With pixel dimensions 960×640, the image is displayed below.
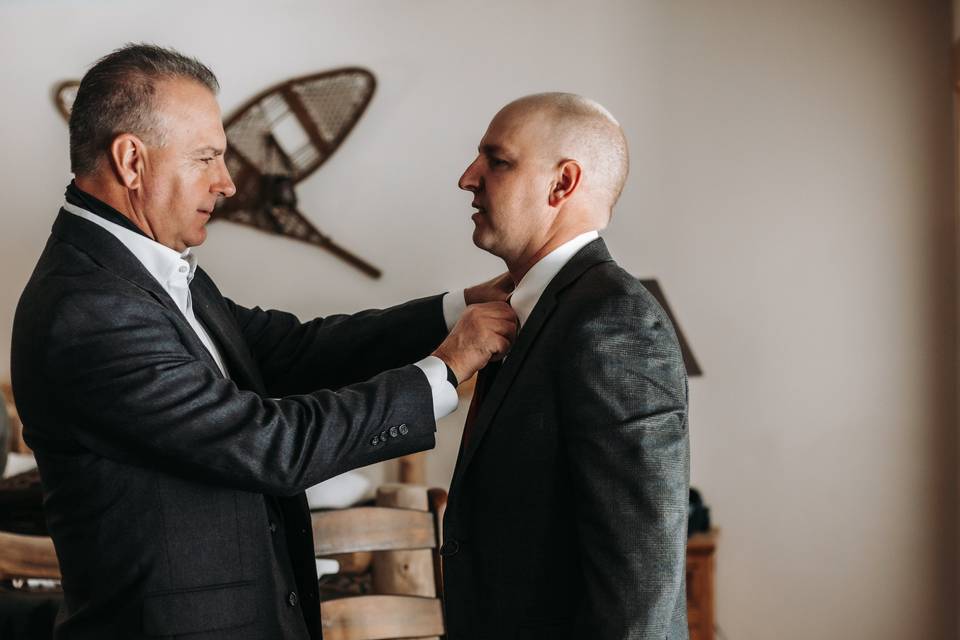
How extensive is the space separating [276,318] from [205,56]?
1.87 m

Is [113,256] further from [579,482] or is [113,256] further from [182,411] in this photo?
[579,482]

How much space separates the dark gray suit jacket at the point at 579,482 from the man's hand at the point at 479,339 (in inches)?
2.0

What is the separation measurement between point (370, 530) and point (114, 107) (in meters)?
0.96

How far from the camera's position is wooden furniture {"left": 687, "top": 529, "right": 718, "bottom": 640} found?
115 inches

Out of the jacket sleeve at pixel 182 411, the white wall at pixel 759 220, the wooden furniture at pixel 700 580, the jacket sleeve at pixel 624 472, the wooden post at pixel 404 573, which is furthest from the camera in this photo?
the white wall at pixel 759 220

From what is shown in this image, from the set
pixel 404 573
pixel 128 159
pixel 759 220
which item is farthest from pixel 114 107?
pixel 759 220

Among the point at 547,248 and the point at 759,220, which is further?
the point at 759,220

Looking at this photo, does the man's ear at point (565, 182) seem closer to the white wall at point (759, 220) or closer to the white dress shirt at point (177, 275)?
the white dress shirt at point (177, 275)

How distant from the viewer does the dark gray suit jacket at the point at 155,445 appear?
4.69 ft

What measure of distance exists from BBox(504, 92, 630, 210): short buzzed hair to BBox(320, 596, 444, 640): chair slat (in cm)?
94

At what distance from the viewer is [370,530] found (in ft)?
6.59

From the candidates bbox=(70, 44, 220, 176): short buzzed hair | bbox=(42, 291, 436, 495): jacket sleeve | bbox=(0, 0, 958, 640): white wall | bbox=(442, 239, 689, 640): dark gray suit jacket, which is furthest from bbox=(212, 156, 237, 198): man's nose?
bbox=(0, 0, 958, 640): white wall

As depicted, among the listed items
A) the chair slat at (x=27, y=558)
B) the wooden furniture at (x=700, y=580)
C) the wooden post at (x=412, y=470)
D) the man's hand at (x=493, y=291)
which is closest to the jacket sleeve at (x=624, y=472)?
the man's hand at (x=493, y=291)

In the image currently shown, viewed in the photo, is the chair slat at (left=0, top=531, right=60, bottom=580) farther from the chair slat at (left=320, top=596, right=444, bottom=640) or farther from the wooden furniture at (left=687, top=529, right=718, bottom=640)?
the wooden furniture at (left=687, top=529, right=718, bottom=640)
